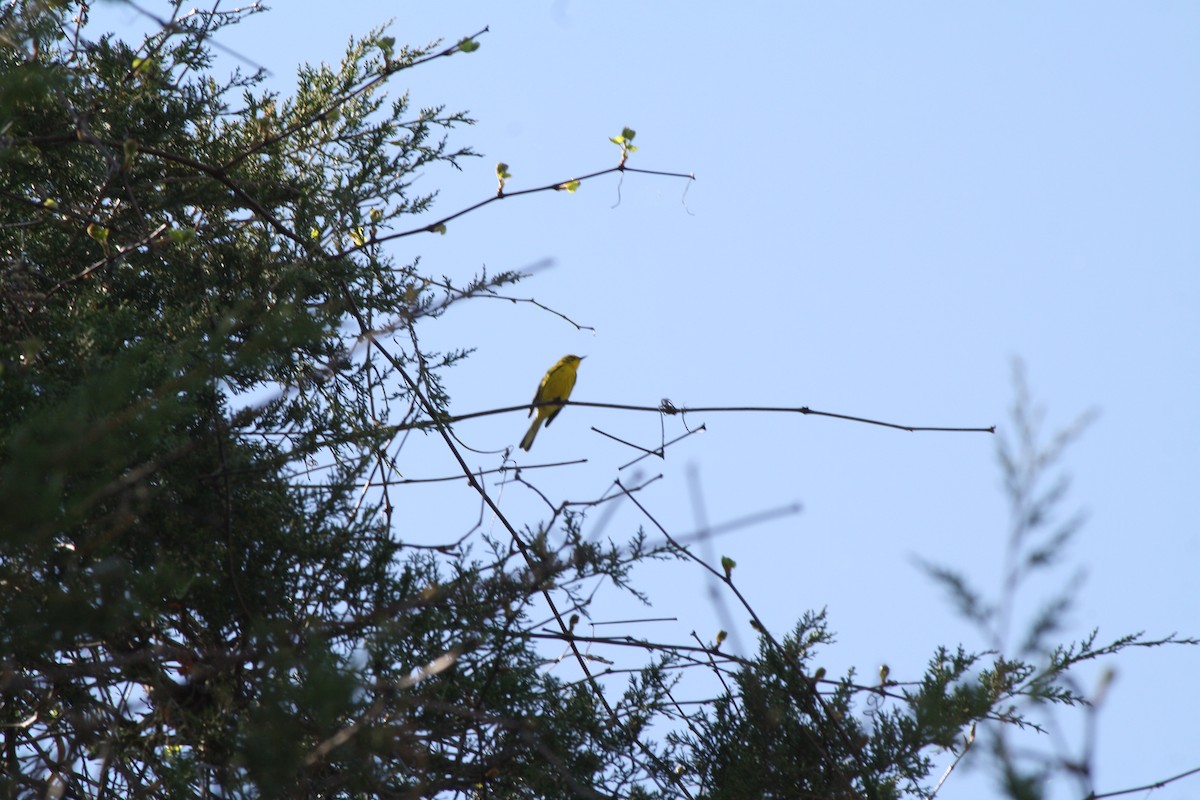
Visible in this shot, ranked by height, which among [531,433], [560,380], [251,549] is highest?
[560,380]

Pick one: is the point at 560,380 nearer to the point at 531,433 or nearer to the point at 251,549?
the point at 531,433

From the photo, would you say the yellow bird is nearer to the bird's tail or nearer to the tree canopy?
the bird's tail

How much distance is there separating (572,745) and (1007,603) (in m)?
2.37

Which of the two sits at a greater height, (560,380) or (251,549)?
(560,380)

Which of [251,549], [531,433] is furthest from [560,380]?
[251,549]

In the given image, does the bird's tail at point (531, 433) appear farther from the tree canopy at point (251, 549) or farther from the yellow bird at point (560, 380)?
the tree canopy at point (251, 549)

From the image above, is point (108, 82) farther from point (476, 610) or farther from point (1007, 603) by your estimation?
point (1007, 603)

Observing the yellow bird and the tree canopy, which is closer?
the tree canopy

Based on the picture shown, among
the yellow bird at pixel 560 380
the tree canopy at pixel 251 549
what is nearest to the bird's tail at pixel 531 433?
the yellow bird at pixel 560 380

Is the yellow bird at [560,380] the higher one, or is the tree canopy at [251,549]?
the yellow bird at [560,380]

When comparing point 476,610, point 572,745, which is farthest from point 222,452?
point 572,745

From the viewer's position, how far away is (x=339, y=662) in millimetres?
→ 2771

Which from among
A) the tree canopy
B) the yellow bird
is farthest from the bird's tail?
the tree canopy

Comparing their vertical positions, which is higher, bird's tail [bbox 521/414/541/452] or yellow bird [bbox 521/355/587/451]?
yellow bird [bbox 521/355/587/451]
